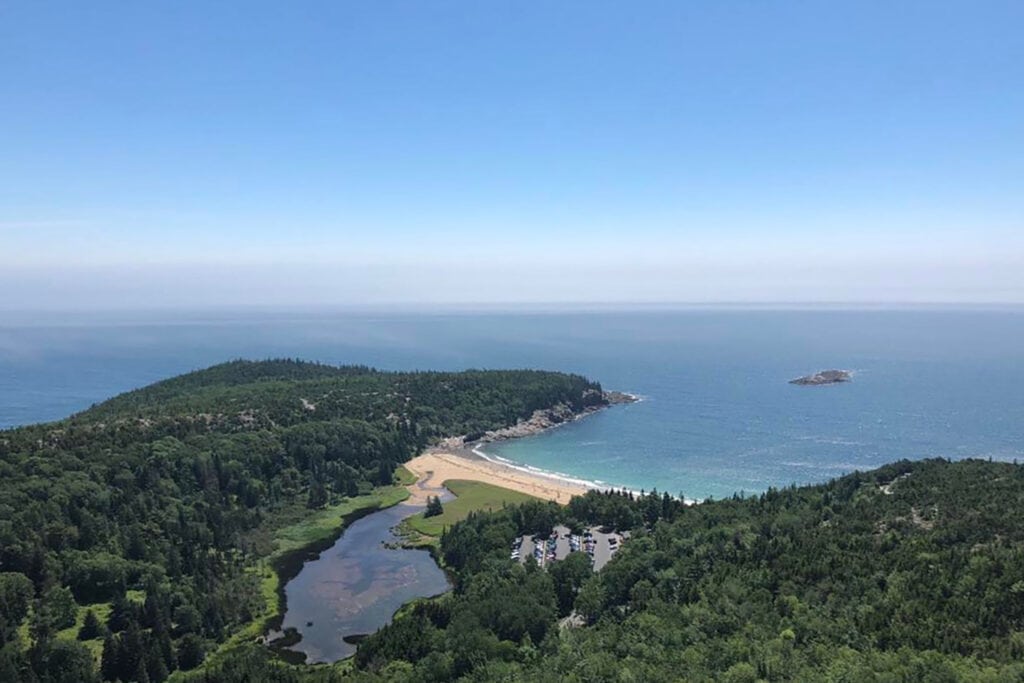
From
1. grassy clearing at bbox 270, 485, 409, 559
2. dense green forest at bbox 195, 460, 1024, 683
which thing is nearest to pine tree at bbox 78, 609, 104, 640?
dense green forest at bbox 195, 460, 1024, 683

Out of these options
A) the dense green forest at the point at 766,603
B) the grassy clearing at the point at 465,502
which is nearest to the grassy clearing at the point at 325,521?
the grassy clearing at the point at 465,502

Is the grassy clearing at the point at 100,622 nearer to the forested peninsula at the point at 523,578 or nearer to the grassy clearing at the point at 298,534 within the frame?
the forested peninsula at the point at 523,578

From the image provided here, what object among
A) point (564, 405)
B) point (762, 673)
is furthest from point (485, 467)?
point (762, 673)

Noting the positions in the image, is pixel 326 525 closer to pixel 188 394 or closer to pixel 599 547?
pixel 599 547

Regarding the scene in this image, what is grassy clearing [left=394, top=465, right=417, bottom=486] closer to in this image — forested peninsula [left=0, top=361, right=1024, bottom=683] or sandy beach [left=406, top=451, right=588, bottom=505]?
sandy beach [left=406, top=451, right=588, bottom=505]

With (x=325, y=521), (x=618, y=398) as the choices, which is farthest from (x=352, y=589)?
(x=618, y=398)
